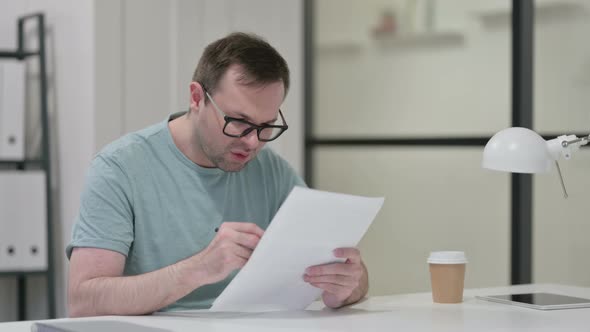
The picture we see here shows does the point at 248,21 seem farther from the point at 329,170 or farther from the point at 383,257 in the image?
the point at 383,257

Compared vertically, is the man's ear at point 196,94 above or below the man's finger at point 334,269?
above

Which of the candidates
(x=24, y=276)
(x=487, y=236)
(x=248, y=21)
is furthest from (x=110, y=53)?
(x=487, y=236)

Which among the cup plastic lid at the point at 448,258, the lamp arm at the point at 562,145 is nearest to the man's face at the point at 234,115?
the cup plastic lid at the point at 448,258

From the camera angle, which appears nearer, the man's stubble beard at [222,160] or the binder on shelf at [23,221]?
the man's stubble beard at [222,160]

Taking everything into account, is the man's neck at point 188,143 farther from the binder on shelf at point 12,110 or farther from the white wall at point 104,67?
the binder on shelf at point 12,110

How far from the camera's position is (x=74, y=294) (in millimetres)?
1887

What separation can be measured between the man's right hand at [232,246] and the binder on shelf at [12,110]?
1738mm

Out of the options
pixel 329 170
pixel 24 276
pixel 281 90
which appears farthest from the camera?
pixel 329 170

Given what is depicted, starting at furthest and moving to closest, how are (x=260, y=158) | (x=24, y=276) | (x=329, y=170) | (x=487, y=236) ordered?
(x=329, y=170)
(x=24, y=276)
(x=487, y=236)
(x=260, y=158)

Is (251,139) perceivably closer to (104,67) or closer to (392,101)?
(104,67)

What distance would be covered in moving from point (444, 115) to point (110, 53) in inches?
45.2

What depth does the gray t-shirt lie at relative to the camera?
6.37ft

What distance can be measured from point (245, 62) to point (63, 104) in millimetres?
1438

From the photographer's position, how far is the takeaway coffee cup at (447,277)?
6.69 feet
